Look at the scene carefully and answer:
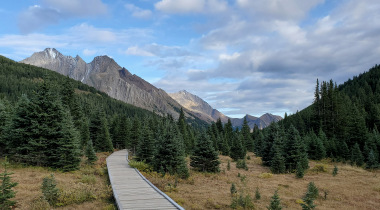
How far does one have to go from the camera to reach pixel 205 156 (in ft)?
85.1

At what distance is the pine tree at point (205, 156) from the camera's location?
25422 mm

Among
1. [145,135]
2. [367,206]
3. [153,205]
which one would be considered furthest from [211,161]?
[153,205]

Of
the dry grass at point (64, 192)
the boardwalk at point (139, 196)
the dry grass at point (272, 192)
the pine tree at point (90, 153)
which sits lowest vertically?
the dry grass at point (272, 192)

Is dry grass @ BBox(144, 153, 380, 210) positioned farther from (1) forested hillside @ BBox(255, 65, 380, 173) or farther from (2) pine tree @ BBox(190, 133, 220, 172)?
(1) forested hillside @ BBox(255, 65, 380, 173)

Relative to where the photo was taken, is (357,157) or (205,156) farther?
(357,157)

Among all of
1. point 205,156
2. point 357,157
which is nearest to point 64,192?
point 205,156

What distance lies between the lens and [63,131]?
20656 mm

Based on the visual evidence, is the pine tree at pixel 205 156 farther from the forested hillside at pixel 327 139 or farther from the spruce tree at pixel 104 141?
the spruce tree at pixel 104 141

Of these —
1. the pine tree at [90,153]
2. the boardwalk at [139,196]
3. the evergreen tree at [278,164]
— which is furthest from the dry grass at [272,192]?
the pine tree at [90,153]

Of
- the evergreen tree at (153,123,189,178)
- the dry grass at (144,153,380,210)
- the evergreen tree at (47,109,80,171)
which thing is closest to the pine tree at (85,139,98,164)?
the evergreen tree at (47,109,80,171)

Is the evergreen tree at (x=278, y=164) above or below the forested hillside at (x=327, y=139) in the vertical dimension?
below

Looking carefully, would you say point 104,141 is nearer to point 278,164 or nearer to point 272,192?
point 278,164

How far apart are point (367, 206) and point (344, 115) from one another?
52.6m

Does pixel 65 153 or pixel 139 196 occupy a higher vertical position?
pixel 65 153
